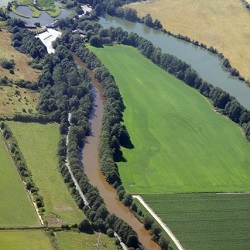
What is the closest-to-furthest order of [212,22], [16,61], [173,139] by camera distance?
1. [173,139]
2. [16,61]
3. [212,22]

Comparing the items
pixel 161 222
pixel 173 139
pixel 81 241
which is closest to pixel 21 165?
pixel 81 241

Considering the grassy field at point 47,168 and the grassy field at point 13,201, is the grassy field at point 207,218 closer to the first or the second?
the grassy field at point 47,168

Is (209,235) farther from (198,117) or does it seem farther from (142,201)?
(198,117)

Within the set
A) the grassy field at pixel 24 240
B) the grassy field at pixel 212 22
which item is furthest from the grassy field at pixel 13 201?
the grassy field at pixel 212 22

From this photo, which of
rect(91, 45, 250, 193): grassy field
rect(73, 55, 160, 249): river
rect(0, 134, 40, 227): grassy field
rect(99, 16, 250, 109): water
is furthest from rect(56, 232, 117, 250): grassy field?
rect(99, 16, 250, 109): water

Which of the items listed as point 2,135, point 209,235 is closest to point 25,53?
point 2,135

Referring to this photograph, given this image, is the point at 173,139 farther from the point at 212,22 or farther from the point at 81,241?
the point at 212,22
